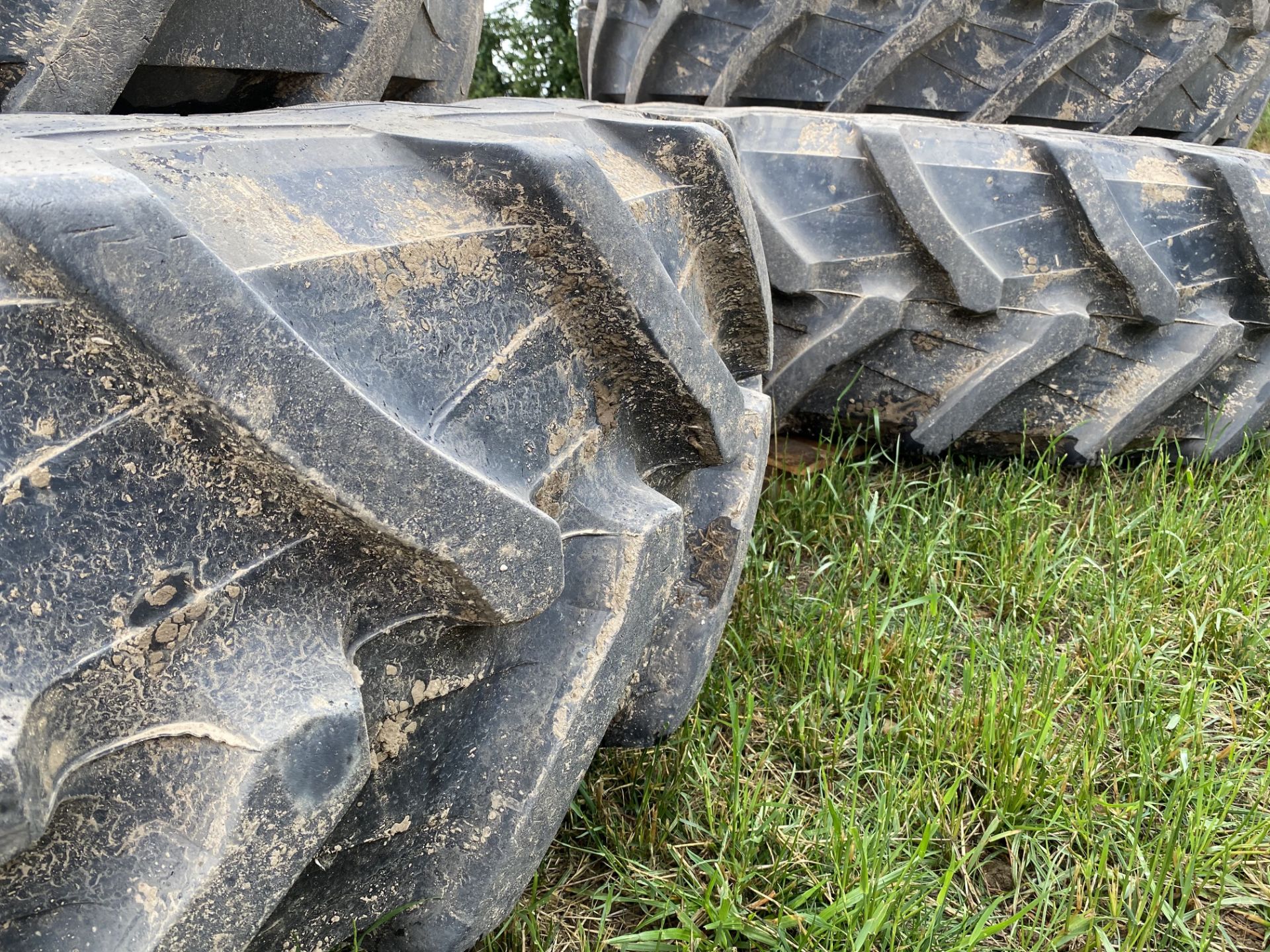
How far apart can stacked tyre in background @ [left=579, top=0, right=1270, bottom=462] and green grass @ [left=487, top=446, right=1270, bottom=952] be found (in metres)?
0.14

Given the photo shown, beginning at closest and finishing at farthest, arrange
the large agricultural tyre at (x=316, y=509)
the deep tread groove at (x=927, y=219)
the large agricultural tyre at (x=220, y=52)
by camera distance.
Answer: the large agricultural tyre at (x=316, y=509) → the large agricultural tyre at (x=220, y=52) → the deep tread groove at (x=927, y=219)

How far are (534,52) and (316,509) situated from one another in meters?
4.30

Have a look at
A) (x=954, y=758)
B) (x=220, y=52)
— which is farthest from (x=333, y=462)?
(x=954, y=758)

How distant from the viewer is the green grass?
0.84 metres

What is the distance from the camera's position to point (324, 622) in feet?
1.77

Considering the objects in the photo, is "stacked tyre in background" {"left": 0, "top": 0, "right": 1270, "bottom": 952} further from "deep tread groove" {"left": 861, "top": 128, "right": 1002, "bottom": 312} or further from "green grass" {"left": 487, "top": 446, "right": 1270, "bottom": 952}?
"deep tread groove" {"left": 861, "top": 128, "right": 1002, "bottom": 312}

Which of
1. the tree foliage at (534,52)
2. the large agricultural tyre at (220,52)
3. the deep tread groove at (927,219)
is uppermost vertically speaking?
the large agricultural tyre at (220,52)

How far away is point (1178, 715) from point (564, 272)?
78cm

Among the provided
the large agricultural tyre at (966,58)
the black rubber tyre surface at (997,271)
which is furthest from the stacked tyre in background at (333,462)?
the large agricultural tyre at (966,58)

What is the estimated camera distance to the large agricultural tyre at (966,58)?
1.52 m

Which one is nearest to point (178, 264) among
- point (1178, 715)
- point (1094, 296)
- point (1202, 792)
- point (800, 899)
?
point (800, 899)

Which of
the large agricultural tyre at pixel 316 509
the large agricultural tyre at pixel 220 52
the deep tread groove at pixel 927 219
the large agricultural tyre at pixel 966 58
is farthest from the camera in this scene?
the large agricultural tyre at pixel 966 58

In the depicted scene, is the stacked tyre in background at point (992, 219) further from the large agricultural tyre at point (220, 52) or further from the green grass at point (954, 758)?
the large agricultural tyre at point (220, 52)

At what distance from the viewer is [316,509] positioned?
51 cm
